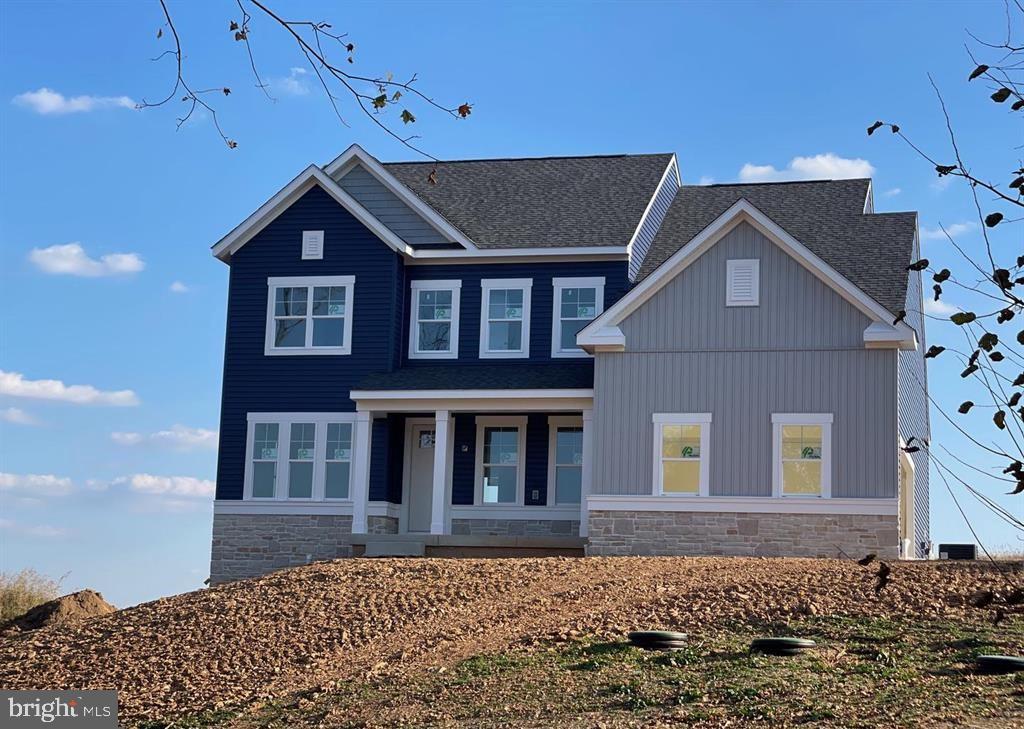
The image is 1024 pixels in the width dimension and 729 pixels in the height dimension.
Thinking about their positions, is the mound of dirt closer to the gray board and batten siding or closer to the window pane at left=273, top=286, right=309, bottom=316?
the window pane at left=273, top=286, right=309, bottom=316

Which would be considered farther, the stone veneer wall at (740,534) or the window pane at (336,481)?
the window pane at (336,481)

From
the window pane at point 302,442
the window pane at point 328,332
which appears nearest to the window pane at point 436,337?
the window pane at point 328,332

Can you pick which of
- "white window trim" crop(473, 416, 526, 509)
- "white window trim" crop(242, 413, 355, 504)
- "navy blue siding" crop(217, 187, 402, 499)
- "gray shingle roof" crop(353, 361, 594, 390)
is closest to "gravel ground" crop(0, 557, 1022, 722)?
"gray shingle roof" crop(353, 361, 594, 390)

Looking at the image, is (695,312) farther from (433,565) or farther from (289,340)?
(289,340)

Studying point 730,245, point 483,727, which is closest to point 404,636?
point 483,727

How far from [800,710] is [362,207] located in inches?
681

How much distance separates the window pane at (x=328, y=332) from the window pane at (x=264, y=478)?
260 cm

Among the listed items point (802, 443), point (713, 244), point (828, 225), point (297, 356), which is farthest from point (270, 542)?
point (828, 225)

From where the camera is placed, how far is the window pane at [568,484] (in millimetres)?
25859

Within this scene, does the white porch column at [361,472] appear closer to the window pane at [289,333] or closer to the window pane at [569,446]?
the window pane at [289,333]

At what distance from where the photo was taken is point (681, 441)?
2336 cm

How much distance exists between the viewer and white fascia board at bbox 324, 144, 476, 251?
2677 cm

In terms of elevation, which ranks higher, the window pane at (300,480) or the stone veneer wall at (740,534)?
the window pane at (300,480)

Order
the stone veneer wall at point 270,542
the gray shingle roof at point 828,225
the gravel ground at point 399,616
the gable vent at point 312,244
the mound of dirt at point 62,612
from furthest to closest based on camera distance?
the gable vent at point 312,244, the stone veneer wall at point 270,542, the gray shingle roof at point 828,225, the mound of dirt at point 62,612, the gravel ground at point 399,616
